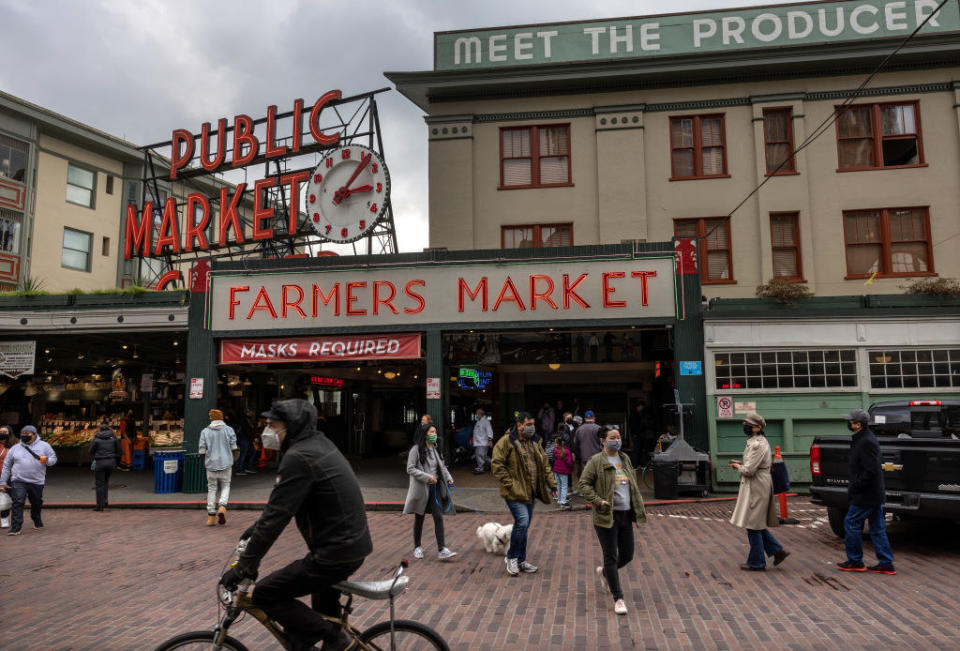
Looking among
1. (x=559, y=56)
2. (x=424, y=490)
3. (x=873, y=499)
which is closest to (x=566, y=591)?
(x=424, y=490)

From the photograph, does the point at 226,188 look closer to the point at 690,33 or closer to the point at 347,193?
the point at 347,193

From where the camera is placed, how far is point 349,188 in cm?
1797

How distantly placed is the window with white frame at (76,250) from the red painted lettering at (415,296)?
24.2 m

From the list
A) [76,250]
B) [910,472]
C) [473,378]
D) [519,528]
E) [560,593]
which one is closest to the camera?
[560,593]

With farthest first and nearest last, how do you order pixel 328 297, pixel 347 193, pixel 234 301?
1. pixel 347 193
2. pixel 234 301
3. pixel 328 297

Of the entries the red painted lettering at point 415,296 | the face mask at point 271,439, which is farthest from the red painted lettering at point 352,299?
the face mask at point 271,439

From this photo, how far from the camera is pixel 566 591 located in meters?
7.30

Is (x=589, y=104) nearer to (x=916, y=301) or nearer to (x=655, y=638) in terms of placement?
(x=916, y=301)

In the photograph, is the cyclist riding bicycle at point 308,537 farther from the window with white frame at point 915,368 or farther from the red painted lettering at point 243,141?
the red painted lettering at point 243,141

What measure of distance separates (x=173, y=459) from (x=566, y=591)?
11603mm

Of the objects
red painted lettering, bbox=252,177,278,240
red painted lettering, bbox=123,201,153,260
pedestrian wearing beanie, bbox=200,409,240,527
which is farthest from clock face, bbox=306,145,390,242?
red painted lettering, bbox=123,201,153,260

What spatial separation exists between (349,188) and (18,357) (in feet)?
33.8

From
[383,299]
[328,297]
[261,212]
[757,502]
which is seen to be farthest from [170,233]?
[757,502]

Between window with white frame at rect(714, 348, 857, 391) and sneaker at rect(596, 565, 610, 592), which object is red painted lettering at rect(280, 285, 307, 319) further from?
sneaker at rect(596, 565, 610, 592)
